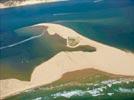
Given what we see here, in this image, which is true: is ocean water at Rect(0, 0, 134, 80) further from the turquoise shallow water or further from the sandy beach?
the turquoise shallow water

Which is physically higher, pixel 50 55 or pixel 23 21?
pixel 23 21

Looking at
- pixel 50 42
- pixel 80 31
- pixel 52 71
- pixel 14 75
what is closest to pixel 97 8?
pixel 80 31

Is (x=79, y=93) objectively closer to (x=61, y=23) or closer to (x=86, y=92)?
(x=86, y=92)

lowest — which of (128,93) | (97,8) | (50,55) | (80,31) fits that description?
(128,93)

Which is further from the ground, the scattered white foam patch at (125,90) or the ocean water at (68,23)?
the ocean water at (68,23)

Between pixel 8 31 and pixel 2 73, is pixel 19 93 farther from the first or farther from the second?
pixel 8 31

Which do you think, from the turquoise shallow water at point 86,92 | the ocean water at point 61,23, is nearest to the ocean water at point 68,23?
the ocean water at point 61,23

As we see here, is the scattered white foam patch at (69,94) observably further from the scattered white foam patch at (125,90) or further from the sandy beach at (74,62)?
the scattered white foam patch at (125,90)
